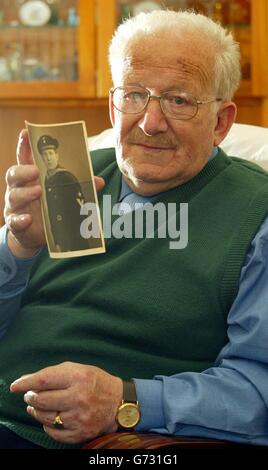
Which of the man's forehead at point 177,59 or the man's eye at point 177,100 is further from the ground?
the man's forehead at point 177,59

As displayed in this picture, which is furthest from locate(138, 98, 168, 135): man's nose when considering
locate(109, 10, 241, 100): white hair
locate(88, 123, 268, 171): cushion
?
locate(88, 123, 268, 171): cushion

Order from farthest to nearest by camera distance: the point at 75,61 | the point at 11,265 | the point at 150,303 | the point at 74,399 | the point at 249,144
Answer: the point at 75,61, the point at 249,144, the point at 11,265, the point at 150,303, the point at 74,399

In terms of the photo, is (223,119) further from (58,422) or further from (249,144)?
(58,422)

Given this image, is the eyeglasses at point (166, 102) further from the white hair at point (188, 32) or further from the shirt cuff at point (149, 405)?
the shirt cuff at point (149, 405)

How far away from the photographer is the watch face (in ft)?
4.77

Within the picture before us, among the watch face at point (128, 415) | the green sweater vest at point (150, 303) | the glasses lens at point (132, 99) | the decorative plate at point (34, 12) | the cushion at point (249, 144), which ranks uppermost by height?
the glasses lens at point (132, 99)

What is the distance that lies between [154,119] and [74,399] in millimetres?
572

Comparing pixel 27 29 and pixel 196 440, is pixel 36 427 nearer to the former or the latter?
pixel 196 440

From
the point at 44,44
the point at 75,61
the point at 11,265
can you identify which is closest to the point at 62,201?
the point at 11,265

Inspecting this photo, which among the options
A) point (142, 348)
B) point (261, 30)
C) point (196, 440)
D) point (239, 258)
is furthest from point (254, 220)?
point (261, 30)

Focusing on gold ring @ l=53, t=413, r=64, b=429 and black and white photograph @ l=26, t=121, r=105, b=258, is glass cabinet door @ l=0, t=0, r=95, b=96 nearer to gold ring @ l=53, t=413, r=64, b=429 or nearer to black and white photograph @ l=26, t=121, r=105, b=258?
black and white photograph @ l=26, t=121, r=105, b=258

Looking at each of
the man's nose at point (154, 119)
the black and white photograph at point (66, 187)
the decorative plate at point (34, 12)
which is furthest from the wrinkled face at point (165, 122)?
the decorative plate at point (34, 12)

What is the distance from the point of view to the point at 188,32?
1675 millimetres

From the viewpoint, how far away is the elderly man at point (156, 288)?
1459 mm
